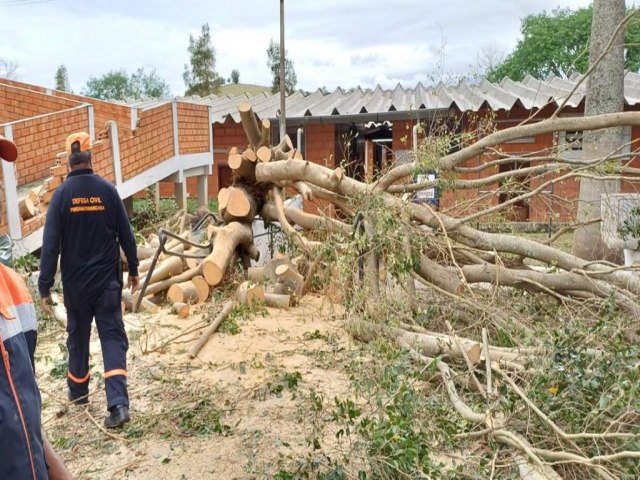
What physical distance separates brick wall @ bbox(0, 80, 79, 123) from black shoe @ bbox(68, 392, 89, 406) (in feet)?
29.5

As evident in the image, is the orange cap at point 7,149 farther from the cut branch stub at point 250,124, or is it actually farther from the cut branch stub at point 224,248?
the cut branch stub at point 250,124

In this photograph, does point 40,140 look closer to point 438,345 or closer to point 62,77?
point 438,345

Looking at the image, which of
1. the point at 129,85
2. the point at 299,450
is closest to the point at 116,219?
the point at 299,450

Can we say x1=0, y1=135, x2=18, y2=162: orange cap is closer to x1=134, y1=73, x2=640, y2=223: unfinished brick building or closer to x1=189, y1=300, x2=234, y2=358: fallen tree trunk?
x1=189, y1=300, x2=234, y2=358: fallen tree trunk

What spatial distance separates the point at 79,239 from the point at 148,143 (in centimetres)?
726

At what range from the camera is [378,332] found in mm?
4488

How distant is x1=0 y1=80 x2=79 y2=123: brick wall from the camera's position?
1175cm

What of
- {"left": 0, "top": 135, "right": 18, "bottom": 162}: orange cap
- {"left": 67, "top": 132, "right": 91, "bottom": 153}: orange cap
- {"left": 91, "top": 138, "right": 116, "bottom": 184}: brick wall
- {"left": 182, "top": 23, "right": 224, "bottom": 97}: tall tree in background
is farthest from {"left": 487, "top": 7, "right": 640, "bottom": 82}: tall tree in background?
{"left": 0, "top": 135, "right": 18, "bottom": 162}: orange cap

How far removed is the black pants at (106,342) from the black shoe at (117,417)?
0.03 metres

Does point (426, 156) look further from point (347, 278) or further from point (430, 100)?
point (430, 100)

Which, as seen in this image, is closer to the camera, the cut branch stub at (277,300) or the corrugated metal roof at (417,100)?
the cut branch stub at (277,300)

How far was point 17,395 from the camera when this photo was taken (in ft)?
5.18

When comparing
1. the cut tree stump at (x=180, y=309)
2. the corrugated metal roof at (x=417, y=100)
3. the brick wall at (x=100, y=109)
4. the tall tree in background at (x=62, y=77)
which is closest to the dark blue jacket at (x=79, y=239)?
the cut tree stump at (x=180, y=309)

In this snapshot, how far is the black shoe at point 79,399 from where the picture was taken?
4.16 m
